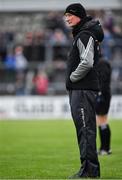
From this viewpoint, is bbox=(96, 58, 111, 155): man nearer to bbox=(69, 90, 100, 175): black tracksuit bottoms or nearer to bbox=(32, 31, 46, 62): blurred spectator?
bbox=(69, 90, 100, 175): black tracksuit bottoms

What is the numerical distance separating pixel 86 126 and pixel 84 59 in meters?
0.99

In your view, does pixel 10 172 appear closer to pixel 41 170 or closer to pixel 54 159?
pixel 41 170

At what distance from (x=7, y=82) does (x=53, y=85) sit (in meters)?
2.01

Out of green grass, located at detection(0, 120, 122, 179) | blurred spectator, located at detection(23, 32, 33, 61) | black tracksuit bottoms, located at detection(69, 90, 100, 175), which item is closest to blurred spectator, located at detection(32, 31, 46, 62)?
blurred spectator, located at detection(23, 32, 33, 61)

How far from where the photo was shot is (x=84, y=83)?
1055 cm

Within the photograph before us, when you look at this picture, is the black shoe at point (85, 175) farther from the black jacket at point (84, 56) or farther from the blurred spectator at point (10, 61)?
the blurred spectator at point (10, 61)

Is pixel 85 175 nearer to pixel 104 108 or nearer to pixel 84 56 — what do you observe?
pixel 84 56

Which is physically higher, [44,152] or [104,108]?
[104,108]

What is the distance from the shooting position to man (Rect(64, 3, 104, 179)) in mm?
10438

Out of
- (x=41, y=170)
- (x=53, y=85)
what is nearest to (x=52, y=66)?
(x=53, y=85)

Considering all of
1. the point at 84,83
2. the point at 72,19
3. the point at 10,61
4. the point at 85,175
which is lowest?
the point at 10,61

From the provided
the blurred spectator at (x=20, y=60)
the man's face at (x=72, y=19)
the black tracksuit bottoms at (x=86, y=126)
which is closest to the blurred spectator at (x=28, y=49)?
the blurred spectator at (x=20, y=60)

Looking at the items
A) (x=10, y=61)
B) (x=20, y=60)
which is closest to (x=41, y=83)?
(x=20, y=60)

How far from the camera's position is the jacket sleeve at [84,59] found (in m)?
10.4
